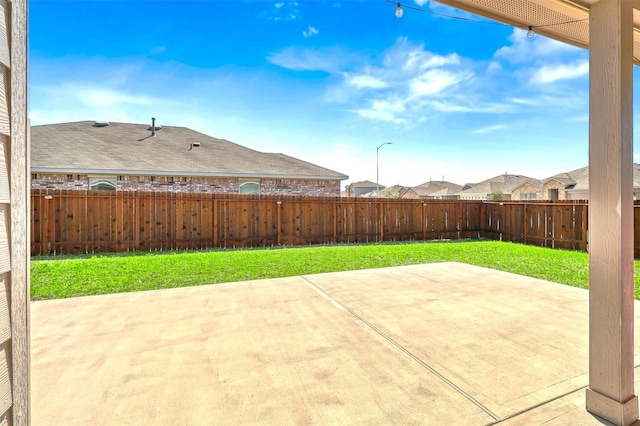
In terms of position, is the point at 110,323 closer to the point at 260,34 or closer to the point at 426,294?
the point at 426,294

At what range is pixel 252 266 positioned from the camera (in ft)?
21.7

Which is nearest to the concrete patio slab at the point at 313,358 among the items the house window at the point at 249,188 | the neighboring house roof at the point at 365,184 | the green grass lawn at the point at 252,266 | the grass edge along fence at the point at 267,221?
the green grass lawn at the point at 252,266

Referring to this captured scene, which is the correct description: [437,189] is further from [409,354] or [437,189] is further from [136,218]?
[409,354]

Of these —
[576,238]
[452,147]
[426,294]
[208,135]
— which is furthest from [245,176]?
[452,147]

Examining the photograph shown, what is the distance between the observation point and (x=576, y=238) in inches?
357

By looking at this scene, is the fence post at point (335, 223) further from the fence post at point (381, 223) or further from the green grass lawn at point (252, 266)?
the green grass lawn at point (252, 266)

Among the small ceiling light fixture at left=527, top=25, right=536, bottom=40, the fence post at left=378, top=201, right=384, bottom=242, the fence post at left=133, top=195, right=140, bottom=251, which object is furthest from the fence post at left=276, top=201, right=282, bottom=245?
the small ceiling light fixture at left=527, top=25, right=536, bottom=40

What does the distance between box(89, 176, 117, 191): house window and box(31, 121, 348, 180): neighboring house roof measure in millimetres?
440

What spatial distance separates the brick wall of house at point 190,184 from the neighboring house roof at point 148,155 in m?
0.36

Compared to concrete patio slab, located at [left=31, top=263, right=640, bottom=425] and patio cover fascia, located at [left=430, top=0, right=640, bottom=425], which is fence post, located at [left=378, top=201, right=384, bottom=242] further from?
patio cover fascia, located at [left=430, top=0, right=640, bottom=425]

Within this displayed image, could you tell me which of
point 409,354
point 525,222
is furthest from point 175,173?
point 525,222

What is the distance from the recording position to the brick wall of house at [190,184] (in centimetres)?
1099

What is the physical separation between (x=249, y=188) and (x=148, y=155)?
4.07 m

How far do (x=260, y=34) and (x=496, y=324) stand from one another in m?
10.8
